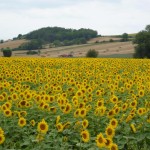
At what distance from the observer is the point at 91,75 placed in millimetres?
12625

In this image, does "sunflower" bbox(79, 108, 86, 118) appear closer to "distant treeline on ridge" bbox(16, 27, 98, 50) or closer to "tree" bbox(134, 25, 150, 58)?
"tree" bbox(134, 25, 150, 58)

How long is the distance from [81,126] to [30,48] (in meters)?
59.7

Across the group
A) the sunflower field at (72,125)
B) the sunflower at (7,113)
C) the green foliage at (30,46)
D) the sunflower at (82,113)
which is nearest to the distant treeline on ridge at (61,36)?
the green foliage at (30,46)

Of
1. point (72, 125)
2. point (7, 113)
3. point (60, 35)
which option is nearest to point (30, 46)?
point (60, 35)

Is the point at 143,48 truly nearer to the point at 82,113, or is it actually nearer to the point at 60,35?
the point at 60,35

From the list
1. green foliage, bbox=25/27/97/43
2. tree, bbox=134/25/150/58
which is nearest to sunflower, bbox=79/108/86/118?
tree, bbox=134/25/150/58

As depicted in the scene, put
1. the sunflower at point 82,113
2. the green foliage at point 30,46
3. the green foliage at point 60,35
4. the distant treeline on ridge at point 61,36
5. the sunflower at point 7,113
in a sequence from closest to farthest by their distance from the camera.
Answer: the sunflower at point 82,113 < the sunflower at point 7,113 < the green foliage at point 30,46 < the distant treeline on ridge at point 61,36 < the green foliage at point 60,35

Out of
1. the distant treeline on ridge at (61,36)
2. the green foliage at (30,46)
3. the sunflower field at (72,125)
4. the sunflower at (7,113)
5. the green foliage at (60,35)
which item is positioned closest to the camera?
the sunflower field at (72,125)

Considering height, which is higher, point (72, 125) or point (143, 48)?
point (72, 125)

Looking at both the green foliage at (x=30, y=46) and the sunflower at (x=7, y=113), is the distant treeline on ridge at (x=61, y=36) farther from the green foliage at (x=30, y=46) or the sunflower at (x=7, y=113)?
the sunflower at (x=7, y=113)

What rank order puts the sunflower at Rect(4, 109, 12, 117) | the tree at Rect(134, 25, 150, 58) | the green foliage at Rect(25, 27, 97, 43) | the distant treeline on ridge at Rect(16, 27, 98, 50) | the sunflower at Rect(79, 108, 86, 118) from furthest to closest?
the green foliage at Rect(25, 27, 97, 43)
the distant treeline on ridge at Rect(16, 27, 98, 50)
the tree at Rect(134, 25, 150, 58)
the sunflower at Rect(4, 109, 12, 117)
the sunflower at Rect(79, 108, 86, 118)

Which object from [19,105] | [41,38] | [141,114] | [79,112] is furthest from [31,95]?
[41,38]

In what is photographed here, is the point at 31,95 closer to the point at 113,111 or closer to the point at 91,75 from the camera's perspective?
the point at 113,111

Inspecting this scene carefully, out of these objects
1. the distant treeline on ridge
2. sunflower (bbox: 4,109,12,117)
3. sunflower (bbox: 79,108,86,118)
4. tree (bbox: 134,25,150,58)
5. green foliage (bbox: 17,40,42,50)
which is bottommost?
tree (bbox: 134,25,150,58)
